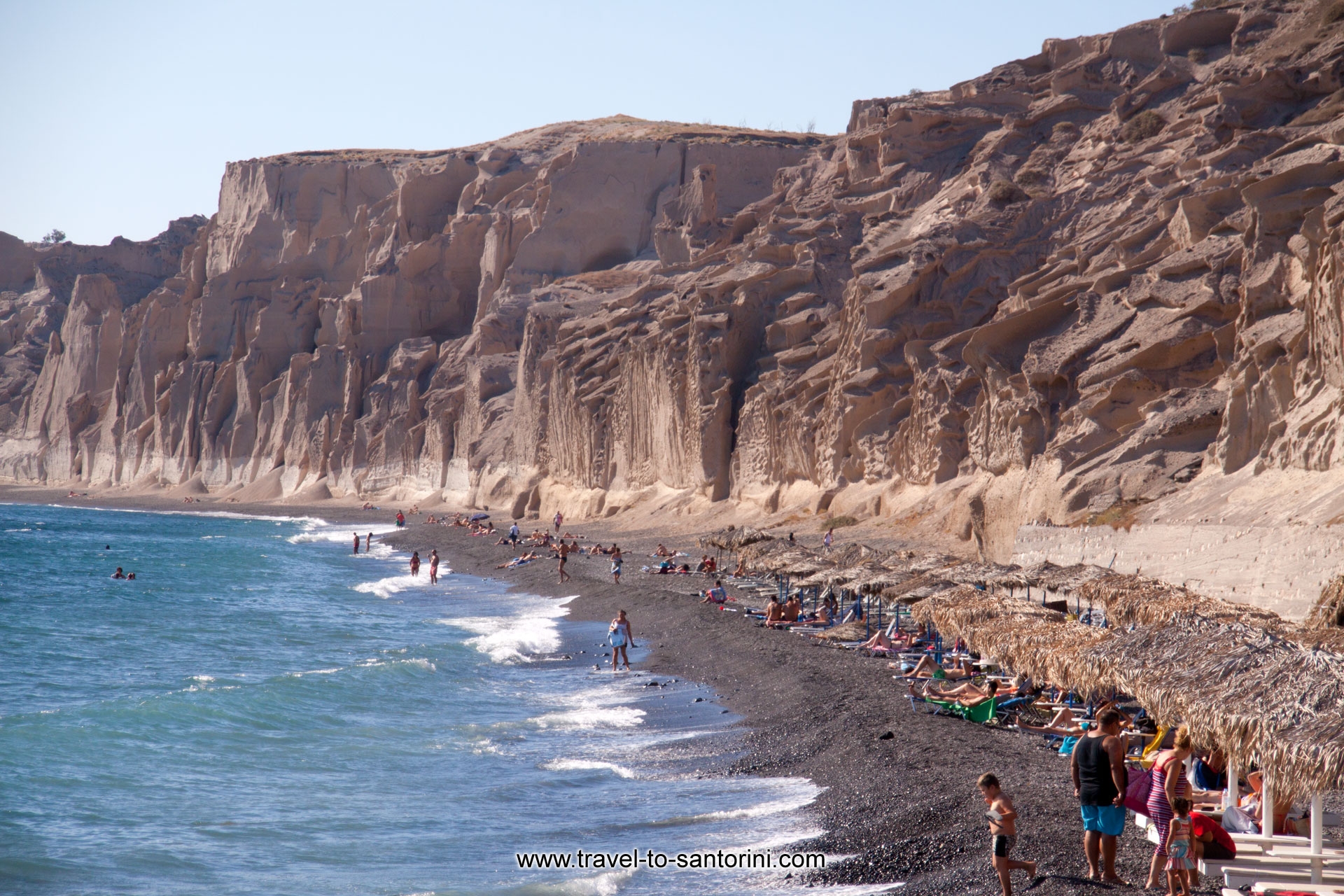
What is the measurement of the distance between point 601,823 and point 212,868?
3893 millimetres

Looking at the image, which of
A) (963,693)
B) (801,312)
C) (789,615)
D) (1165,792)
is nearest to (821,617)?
(789,615)

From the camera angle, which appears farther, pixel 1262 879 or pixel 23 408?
pixel 23 408

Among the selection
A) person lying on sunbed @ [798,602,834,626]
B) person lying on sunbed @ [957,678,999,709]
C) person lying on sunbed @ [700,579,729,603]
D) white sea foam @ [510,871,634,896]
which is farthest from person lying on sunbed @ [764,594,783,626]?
white sea foam @ [510,871,634,896]

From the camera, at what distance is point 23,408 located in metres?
114

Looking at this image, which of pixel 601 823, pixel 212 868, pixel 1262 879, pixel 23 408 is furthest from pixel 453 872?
pixel 23 408

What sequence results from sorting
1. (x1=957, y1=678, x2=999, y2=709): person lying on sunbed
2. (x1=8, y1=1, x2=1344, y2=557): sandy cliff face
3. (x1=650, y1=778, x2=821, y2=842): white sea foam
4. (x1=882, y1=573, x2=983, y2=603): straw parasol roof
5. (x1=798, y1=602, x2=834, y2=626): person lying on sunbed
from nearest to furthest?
(x1=650, y1=778, x2=821, y2=842): white sea foam → (x1=957, y1=678, x2=999, y2=709): person lying on sunbed → (x1=882, y1=573, x2=983, y2=603): straw parasol roof → (x1=798, y1=602, x2=834, y2=626): person lying on sunbed → (x1=8, y1=1, x2=1344, y2=557): sandy cliff face

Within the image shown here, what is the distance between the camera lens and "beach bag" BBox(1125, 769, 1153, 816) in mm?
8977

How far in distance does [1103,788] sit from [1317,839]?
141cm

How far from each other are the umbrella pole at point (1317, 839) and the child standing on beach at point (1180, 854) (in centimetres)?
80

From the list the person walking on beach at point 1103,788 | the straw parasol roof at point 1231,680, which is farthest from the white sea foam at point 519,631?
the person walking on beach at point 1103,788

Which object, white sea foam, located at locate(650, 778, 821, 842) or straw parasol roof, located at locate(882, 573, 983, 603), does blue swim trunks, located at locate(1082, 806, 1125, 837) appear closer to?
white sea foam, located at locate(650, 778, 821, 842)

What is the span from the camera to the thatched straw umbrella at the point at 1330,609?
1410cm

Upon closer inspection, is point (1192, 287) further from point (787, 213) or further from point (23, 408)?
point (23, 408)

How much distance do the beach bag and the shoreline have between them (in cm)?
41
